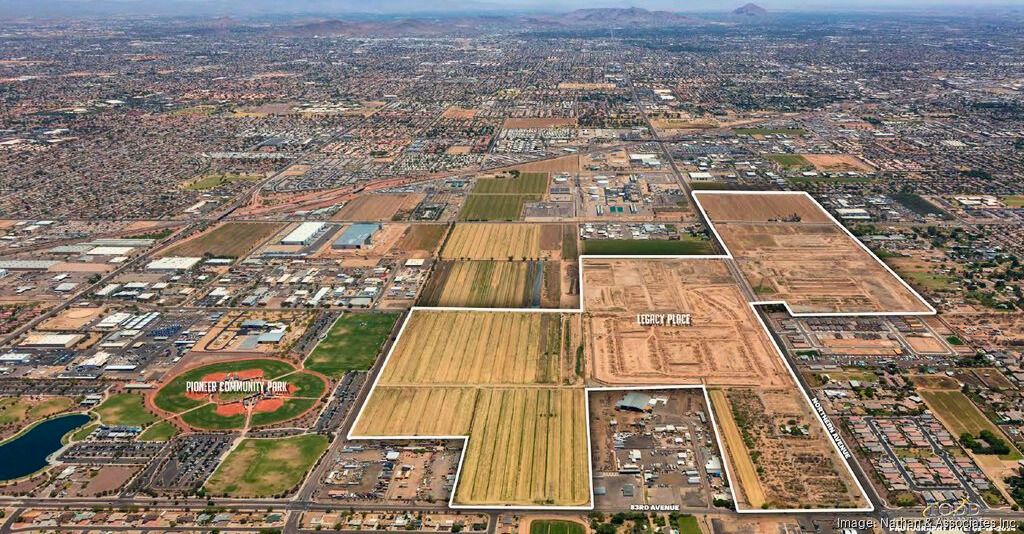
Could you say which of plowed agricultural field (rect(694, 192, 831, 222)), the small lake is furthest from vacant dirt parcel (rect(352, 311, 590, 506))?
plowed agricultural field (rect(694, 192, 831, 222))

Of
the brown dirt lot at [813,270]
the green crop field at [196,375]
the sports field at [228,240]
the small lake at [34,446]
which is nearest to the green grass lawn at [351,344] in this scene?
the green crop field at [196,375]

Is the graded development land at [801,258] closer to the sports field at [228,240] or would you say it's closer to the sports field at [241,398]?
the sports field at [241,398]

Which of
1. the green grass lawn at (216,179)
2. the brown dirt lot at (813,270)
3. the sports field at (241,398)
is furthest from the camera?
Result: the green grass lawn at (216,179)

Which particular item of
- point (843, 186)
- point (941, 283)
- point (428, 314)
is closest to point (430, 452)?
point (428, 314)

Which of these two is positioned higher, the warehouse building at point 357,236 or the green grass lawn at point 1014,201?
the green grass lawn at point 1014,201

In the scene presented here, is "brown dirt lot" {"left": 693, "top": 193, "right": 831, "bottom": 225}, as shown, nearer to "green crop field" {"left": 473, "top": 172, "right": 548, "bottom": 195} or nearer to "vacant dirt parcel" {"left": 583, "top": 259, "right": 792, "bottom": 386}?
"vacant dirt parcel" {"left": 583, "top": 259, "right": 792, "bottom": 386}

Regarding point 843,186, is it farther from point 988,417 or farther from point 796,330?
point 988,417
